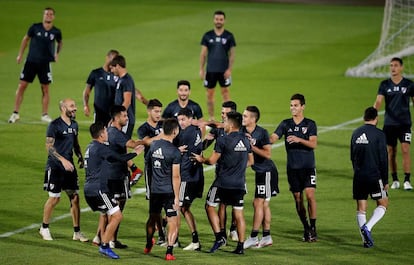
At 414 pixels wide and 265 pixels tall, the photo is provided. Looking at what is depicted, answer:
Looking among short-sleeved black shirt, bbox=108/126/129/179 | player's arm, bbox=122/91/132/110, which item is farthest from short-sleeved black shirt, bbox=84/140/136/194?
player's arm, bbox=122/91/132/110

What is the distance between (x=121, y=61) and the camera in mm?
19625

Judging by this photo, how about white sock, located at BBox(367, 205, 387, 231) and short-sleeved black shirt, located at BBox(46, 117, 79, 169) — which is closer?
white sock, located at BBox(367, 205, 387, 231)


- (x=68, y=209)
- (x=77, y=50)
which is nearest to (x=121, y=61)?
(x=68, y=209)

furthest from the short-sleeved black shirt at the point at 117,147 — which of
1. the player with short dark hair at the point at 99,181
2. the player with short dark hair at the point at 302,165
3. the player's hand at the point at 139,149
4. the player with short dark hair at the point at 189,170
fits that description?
the player with short dark hair at the point at 302,165

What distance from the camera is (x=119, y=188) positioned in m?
16.2

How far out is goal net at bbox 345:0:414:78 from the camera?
32250 mm

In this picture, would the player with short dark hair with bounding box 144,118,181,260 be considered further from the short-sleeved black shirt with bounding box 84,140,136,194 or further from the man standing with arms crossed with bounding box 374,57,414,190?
the man standing with arms crossed with bounding box 374,57,414,190

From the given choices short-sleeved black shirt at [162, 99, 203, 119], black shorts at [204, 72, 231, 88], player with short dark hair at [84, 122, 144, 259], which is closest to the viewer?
player with short dark hair at [84, 122, 144, 259]

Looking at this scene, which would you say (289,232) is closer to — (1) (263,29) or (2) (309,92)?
(2) (309,92)

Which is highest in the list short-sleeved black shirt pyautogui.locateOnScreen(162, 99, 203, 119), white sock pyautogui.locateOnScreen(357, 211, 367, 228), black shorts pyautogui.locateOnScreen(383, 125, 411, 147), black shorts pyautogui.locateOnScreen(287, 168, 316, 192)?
short-sleeved black shirt pyautogui.locateOnScreen(162, 99, 203, 119)

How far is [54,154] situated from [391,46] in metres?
18.9

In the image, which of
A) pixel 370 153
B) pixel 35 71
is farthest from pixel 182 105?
pixel 35 71

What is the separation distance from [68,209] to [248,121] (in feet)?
12.7

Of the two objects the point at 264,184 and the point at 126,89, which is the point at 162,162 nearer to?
the point at 264,184
